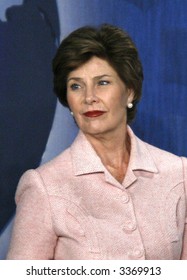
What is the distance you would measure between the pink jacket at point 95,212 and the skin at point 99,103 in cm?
4

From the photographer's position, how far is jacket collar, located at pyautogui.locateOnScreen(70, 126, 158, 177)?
1.66 m

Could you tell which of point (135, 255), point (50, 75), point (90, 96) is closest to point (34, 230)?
point (135, 255)

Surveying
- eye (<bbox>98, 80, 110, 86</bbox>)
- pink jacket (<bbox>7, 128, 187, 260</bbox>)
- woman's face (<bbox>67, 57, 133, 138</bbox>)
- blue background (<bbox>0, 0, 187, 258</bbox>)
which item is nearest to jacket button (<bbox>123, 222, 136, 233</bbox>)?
pink jacket (<bbox>7, 128, 187, 260</bbox>)

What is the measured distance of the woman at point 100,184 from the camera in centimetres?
158

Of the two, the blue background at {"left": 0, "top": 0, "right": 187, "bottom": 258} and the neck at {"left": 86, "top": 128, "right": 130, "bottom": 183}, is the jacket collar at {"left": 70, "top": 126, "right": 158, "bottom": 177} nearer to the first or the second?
the neck at {"left": 86, "top": 128, "right": 130, "bottom": 183}

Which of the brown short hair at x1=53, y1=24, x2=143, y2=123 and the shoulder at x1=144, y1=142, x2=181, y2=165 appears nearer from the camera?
the brown short hair at x1=53, y1=24, x2=143, y2=123

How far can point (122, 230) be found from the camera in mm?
1599

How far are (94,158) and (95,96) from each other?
15 cm

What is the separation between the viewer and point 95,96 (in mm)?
1639

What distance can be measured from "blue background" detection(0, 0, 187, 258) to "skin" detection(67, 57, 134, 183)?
298 millimetres

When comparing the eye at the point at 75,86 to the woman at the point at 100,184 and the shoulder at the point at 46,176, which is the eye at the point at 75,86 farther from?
the shoulder at the point at 46,176

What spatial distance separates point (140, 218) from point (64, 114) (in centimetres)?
48

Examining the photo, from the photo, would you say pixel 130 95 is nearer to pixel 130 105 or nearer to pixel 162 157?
pixel 130 105

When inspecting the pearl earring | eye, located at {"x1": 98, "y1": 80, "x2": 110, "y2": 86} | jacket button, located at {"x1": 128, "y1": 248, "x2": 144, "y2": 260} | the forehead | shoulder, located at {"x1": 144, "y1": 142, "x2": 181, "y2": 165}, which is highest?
the forehead
